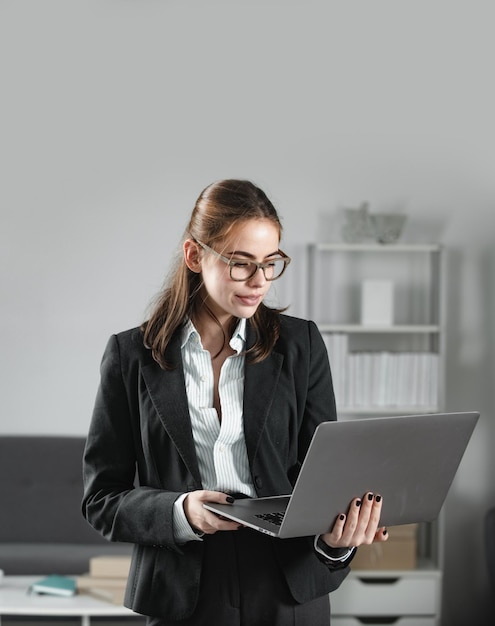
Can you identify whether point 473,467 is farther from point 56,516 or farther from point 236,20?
point 236,20

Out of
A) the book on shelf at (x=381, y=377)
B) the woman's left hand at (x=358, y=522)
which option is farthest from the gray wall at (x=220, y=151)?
the woman's left hand at (x=358, y=522)

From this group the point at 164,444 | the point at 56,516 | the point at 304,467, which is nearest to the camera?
the point at 304,467

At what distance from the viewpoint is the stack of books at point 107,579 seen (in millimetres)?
3510

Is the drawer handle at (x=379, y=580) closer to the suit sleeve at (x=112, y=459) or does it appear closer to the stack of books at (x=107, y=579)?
the stack of books at (x=107, y=579)

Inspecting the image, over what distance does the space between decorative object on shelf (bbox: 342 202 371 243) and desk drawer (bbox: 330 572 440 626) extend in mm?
1498

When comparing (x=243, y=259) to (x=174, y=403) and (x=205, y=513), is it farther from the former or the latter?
(x=205, y=513)

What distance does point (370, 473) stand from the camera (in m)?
1.44

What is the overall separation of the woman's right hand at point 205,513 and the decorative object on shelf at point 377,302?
2905mm

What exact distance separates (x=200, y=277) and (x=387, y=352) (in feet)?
8.86

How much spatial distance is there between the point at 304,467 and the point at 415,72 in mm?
3557

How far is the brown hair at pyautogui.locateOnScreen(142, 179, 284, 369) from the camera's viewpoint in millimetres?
1582

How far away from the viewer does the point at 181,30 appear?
4.52 metres

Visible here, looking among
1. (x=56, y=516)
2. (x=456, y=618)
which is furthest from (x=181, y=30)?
(x=456, y=618)

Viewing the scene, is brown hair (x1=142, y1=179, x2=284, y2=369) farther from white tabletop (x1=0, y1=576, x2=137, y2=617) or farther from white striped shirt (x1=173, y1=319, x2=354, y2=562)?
white tabletop (x1=0, y1=576, x2=137, y2=617)
